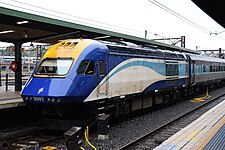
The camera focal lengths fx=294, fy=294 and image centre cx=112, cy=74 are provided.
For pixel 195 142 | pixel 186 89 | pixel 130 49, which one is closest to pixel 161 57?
pixel 130 49

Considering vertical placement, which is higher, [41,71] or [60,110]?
[41,71]

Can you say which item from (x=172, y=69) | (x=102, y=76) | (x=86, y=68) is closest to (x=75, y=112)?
(x=86, y=68)

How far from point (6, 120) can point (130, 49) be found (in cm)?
601

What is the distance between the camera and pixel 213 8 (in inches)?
325

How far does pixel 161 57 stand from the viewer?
16359mm

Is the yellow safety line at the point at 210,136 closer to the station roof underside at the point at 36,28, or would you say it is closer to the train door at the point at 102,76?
the train door at the point at 102,76

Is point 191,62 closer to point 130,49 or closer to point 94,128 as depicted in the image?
point 130,49

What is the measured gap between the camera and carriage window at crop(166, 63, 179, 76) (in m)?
17.3

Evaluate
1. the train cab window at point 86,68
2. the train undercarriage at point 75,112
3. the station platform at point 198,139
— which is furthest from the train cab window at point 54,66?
the station platform at point 198,139

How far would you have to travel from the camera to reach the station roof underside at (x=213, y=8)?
7539 millimetres

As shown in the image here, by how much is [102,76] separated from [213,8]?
14.7 ft

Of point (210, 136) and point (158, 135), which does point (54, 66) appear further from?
point (210, 136)

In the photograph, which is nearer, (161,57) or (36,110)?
(36,110)

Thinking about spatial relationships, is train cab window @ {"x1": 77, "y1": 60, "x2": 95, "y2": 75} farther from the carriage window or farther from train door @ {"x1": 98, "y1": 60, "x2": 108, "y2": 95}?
the carriage window
